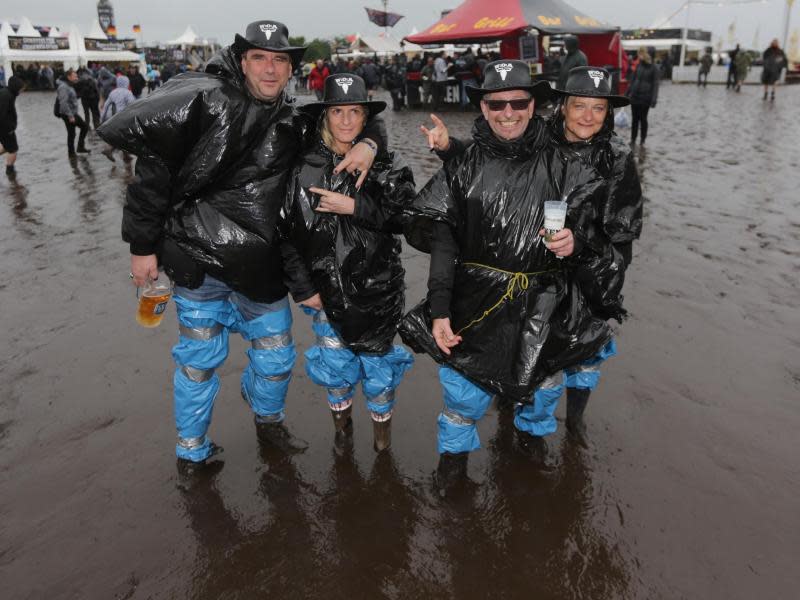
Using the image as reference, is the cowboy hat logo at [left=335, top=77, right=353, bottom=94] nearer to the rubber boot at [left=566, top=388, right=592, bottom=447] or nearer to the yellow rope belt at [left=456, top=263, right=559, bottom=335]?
the yellow rope belt at [left=456, top=263, right=559, bottom=335]

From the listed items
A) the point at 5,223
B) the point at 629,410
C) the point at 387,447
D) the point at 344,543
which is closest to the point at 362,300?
the point at 387,447

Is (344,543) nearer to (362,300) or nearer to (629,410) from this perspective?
(362,300)

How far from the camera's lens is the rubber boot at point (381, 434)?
3.08m

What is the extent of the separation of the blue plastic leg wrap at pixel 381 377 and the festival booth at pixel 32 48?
117 feet

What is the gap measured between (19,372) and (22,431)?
0.77 m

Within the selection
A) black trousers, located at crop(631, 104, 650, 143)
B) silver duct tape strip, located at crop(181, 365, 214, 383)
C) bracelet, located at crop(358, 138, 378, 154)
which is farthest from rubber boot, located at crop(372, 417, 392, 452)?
black trousers, located at crop(631, 104, 650, 143)

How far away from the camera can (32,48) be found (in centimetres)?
3238

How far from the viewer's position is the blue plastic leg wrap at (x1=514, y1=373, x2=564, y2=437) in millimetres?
2803

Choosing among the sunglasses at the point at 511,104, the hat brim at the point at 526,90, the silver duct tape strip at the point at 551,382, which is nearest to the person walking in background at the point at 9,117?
the hat brim at the point at 526,90

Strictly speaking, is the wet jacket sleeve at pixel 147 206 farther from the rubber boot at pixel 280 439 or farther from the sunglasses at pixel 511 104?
the sunglasses at pixel 511 104

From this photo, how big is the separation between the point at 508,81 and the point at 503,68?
0.09 metres

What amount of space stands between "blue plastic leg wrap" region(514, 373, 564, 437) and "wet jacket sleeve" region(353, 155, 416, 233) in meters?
1.00

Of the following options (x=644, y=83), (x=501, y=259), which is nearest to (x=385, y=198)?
(x=501, y=259)

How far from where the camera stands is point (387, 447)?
3139mm
